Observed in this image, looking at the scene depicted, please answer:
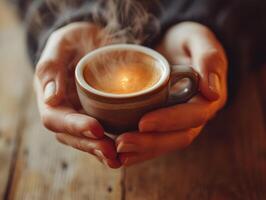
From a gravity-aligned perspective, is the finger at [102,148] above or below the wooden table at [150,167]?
above

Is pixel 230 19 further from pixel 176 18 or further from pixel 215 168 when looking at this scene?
pixel 215 168

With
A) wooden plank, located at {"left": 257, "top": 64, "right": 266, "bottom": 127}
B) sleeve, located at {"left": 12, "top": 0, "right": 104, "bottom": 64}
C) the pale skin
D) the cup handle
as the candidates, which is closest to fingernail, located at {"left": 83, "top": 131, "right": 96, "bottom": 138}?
the pale skin

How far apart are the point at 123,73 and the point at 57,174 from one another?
0.68 feet

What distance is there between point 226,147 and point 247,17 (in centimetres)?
25

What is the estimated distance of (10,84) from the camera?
924 mm

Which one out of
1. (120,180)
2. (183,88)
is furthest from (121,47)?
(120,180)

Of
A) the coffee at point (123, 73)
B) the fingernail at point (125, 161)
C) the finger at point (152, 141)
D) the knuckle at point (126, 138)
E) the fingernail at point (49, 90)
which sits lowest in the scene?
the fingernail at point (125, 161)

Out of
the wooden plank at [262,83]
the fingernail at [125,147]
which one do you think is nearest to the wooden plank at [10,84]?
the fingernail at [125,147]

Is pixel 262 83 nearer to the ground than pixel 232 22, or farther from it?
nearer to the ground

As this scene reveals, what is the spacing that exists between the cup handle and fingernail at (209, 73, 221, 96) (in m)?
0.02

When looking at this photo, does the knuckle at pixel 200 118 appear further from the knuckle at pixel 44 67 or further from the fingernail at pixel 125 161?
the knuckle at pixel 44 67

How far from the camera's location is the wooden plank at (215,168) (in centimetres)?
69

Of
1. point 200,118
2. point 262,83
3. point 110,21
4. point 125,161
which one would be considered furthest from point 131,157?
point 262,83

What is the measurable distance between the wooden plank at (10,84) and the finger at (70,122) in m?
0.15
